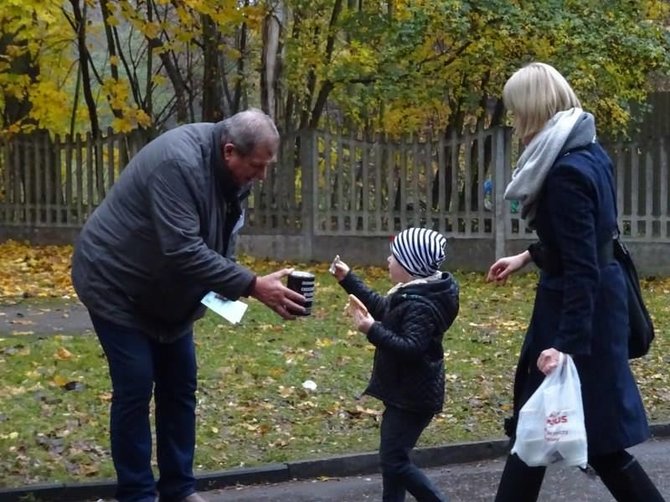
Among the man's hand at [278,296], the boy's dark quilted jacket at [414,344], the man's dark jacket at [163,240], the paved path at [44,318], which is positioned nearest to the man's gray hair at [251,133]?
the man's dark jacket at [163,240]

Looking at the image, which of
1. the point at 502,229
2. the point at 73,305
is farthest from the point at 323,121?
the point at 73,305

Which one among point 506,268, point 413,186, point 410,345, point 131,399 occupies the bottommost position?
point 131,399

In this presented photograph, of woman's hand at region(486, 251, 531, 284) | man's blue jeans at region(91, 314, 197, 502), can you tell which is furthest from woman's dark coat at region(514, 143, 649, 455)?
man's blue jeans at region(91, 314, 197, 502)

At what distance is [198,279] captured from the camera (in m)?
5.21

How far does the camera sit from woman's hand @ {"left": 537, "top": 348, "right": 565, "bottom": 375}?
460cm

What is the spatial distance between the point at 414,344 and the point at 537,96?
50.3 inches

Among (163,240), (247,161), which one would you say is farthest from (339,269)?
(163,240)

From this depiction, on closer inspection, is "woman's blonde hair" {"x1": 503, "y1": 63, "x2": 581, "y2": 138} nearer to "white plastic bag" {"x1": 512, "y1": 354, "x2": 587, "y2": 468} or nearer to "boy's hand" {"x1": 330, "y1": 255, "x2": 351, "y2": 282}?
"white plastic bag" {"x1": 512, "y1": 354, "x2": 587, "y2": 468}

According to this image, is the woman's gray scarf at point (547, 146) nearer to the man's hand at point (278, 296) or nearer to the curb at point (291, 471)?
the man's hand at point (278, 296)

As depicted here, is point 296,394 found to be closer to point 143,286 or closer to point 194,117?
point 143,286

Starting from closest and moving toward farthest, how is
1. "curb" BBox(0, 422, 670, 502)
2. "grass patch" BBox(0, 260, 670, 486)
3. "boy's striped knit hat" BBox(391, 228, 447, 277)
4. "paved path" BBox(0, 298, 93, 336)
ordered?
"boy's striped knit hat" BBox(391, 228, 447, 277) < "curb" BBox(0, 422, 670, 502) < "grass patch" BBox(0, 260, 670, 486) < "paved path" BBox(0, 298, 93, 336)

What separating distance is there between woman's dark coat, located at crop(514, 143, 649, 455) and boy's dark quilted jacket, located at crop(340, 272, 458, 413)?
59 centimetres

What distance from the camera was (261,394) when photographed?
828 centimetres

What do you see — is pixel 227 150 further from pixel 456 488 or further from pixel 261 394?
pixel 261 394
